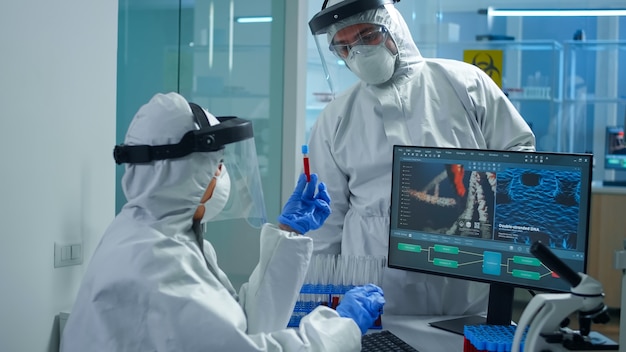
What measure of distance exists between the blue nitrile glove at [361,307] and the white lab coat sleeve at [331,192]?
0.68 meters

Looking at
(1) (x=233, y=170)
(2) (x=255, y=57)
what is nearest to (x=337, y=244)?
(1) (x=233, y=170)

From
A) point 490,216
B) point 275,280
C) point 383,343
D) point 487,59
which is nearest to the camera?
point 275,280

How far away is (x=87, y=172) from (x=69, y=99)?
25 centimetres

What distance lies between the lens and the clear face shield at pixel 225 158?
4.82 feet

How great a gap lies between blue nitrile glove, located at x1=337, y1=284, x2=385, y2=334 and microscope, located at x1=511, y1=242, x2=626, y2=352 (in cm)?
49

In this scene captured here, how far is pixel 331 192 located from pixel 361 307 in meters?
0.80

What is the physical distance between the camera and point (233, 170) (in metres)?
1.71

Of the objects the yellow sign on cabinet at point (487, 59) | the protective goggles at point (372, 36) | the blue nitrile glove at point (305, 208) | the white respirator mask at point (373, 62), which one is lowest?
the blue nitrile glove at point (305, 208)

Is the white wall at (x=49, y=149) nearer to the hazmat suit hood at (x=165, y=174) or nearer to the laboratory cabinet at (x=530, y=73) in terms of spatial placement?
the hazmat suit hood at (x=165, y=174)

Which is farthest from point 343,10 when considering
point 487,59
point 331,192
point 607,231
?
point 487,59

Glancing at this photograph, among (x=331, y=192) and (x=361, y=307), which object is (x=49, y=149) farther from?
(x=361, y=307)

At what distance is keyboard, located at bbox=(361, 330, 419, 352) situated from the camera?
166cm

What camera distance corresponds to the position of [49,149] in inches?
87.3

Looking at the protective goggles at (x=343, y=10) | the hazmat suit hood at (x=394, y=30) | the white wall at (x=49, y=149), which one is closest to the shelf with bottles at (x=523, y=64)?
the hazmat suit hood at (x=394, y=30)
